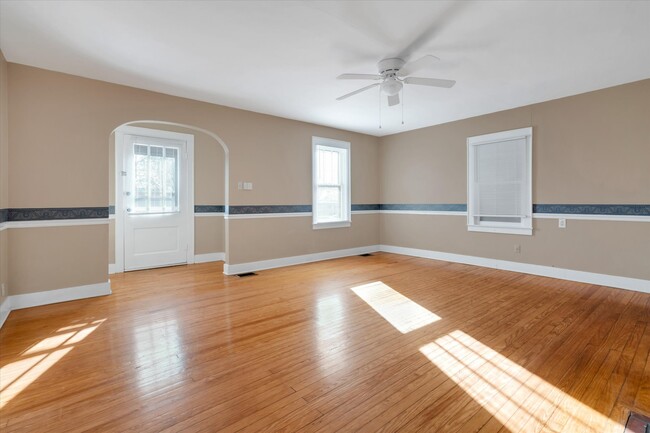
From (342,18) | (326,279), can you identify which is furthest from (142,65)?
(326,279)

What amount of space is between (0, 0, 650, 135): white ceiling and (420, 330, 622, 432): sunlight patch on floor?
2646 mm

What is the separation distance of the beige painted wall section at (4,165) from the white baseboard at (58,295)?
0.18 meters

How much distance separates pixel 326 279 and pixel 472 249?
279 centimetres

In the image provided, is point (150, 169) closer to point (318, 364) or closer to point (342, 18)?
point (342, 18)

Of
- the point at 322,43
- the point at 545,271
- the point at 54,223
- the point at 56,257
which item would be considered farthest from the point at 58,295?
the point at 545,271

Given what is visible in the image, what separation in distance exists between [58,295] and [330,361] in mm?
3353

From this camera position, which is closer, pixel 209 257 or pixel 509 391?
pixel 509 391

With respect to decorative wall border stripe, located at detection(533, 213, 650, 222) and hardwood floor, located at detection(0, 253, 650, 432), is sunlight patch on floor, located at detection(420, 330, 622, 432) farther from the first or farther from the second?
decorative wall border stripe, located at detection(533, 213, 650, 222)

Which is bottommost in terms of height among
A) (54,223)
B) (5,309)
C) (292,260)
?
(5,309)

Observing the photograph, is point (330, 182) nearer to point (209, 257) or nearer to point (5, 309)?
point (209, 257)

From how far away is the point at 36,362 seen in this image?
2229 millimetres

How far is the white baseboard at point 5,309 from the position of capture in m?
2.93

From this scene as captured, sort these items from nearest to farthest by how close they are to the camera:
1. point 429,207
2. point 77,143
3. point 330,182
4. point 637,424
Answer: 1. point 637,424
2. point 77,143
3. point 429,207
4. point 330,182

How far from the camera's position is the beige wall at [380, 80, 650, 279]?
3906 millimetres
